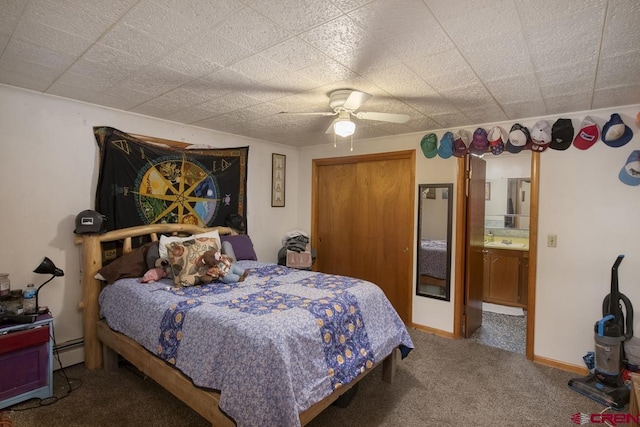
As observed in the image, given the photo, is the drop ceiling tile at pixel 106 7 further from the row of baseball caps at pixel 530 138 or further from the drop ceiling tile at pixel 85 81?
the row of baseball caps at pixel 530 138

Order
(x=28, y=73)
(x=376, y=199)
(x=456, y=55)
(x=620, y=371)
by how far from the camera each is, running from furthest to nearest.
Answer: (x=376, y=199) → (x=620, y=371) → (x=28, y=73) → (x=456, y=55)

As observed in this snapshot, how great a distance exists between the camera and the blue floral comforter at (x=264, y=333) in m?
1.60

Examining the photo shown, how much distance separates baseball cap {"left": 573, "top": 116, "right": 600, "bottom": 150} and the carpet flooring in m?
2.00

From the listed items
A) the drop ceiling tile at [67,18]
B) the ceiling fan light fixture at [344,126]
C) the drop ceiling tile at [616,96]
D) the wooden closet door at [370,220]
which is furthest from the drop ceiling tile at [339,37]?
the wooden closet door at [370,220]

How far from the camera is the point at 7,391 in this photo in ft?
7.21

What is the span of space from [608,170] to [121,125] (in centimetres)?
432

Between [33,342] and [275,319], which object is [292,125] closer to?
[275,319]

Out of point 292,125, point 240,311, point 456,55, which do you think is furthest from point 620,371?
point 292,125

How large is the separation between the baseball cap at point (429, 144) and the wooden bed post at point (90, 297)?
333 centimetres

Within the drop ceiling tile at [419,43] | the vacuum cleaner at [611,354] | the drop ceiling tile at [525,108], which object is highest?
the drop ceiling tile at [525,108]

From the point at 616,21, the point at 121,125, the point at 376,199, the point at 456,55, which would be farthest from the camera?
the point at 376,199

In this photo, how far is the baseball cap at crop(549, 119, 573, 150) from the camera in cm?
283

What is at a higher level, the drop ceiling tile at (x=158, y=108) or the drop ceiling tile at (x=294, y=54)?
the drop ceiling tile at (x=158, y=108)

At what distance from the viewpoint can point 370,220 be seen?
13.9 feet
